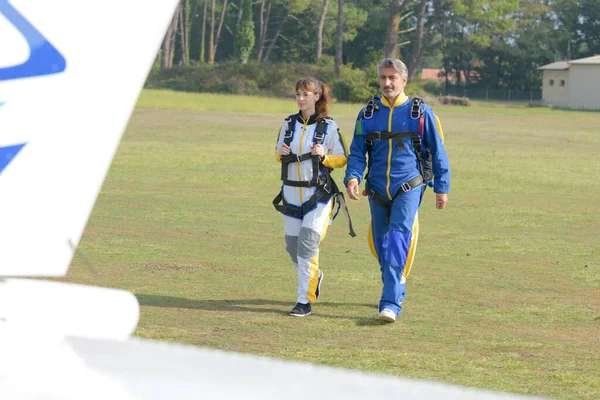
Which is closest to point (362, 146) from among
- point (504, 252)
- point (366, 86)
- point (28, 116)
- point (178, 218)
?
point (504, 252)

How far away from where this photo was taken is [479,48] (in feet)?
284

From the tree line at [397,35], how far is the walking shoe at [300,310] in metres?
71.0

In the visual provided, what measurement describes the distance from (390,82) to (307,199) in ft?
3.52

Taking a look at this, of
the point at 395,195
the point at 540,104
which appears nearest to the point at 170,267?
the point at 395,195

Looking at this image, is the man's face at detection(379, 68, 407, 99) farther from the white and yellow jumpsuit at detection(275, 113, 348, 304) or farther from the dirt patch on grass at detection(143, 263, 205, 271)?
the dirt patch on grass at detection(143, 263, 205, 271)

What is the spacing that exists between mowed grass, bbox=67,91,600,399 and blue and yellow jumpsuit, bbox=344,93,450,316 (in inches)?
18.3

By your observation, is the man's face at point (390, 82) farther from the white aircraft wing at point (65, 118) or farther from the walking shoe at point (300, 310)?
the white aircraft wing at point (65, 118)

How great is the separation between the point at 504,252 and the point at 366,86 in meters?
54.2

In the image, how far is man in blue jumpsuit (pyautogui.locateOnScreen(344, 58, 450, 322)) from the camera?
754cm

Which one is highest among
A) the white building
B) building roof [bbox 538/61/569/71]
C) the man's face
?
the man's face

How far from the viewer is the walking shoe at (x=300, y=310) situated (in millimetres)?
7844

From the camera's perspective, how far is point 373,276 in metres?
9.88

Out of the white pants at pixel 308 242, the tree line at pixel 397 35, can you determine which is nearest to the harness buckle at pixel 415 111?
the white pants at pixel 308 242

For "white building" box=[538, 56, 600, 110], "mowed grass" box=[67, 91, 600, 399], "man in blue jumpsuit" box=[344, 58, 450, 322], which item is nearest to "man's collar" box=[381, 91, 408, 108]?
"man in blue jumpsuit" box=[344, 58, 450, 322]
